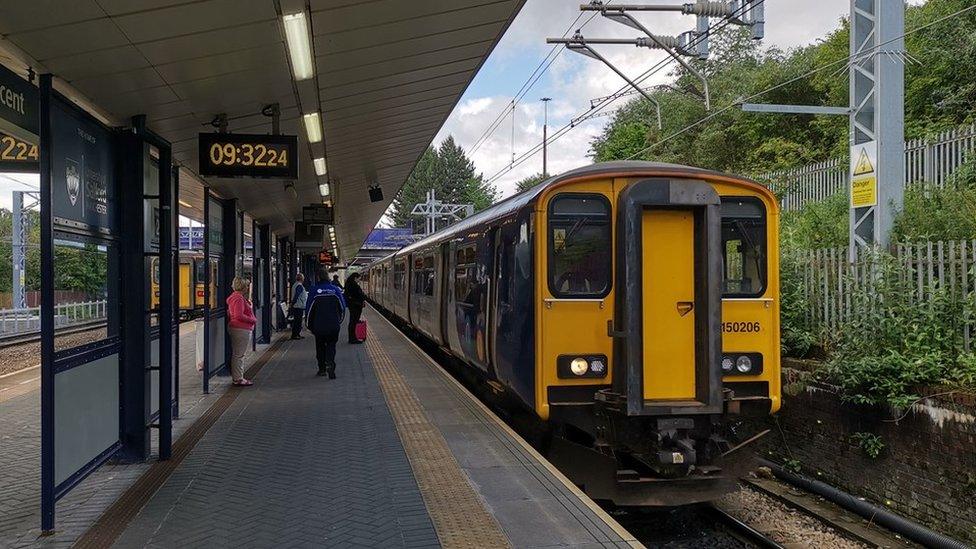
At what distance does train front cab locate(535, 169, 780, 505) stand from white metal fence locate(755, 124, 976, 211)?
6.60 metres

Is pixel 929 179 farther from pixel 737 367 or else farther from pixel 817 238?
pixel 737 367

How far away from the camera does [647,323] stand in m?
6.20

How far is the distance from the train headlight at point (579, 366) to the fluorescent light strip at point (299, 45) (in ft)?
10.9

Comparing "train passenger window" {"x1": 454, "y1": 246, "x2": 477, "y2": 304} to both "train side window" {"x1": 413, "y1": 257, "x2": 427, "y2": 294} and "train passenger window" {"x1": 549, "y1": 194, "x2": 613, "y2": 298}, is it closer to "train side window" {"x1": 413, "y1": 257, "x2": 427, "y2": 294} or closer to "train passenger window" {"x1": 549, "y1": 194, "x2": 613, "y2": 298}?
"train passenger window" {"x1": 549, "y1": 194, "x2": 613, "y2": 298}

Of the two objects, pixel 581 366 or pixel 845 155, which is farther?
pixel 845 155

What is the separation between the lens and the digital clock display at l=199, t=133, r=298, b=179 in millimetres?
7426

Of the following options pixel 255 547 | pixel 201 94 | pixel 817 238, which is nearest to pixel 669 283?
pixel 255 547

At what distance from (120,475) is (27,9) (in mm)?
3666

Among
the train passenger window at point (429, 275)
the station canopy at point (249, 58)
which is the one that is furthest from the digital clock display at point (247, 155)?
the train passenger window at point (429, 275)

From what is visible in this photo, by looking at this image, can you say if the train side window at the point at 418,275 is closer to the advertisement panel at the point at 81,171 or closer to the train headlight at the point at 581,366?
the train headlight at the point at 581,366

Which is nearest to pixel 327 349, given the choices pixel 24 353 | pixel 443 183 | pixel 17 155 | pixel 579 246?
pixel 17 155

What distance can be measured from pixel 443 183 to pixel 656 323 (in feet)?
279

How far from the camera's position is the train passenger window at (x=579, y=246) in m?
6.41

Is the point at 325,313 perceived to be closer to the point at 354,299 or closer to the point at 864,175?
the point at 354,299
